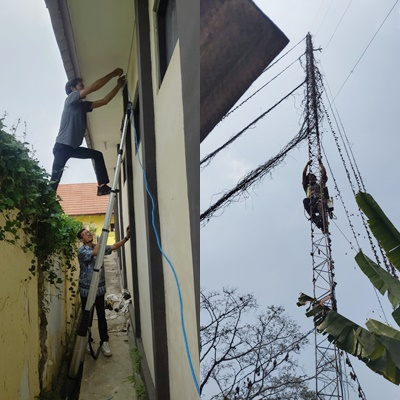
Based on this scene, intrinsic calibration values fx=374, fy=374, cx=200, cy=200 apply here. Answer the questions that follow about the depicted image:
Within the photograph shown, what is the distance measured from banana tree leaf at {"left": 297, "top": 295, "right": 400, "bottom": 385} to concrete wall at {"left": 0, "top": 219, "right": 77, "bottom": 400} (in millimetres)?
2905

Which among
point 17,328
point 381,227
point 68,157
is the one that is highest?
point 68,157

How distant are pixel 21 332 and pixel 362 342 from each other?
327 cm

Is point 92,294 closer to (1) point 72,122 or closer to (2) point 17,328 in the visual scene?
(2) point 17,328

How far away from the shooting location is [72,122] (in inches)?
173

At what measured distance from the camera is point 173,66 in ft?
7.26

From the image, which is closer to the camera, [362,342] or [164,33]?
[164,33]

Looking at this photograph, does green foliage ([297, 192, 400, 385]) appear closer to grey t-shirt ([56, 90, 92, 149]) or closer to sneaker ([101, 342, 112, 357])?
sneaker ([101, 342, 112, 357])

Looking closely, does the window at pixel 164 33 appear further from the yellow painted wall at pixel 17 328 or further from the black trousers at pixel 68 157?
the black trousers at pixel 68 157

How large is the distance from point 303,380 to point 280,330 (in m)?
1.01

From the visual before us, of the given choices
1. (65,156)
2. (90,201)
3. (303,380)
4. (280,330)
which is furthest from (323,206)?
(90,201)

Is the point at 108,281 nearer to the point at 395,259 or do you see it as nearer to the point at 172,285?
the point at 395,259

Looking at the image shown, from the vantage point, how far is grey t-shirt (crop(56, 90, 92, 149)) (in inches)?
172

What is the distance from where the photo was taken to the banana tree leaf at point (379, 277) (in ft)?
15.9

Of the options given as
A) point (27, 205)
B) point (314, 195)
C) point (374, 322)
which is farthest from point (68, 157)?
point (314, 195)
